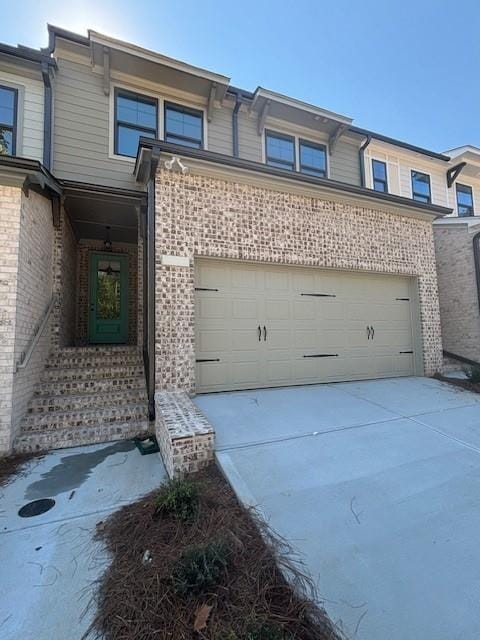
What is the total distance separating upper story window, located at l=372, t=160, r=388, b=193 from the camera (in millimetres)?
8734

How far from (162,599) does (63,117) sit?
24.0 ft

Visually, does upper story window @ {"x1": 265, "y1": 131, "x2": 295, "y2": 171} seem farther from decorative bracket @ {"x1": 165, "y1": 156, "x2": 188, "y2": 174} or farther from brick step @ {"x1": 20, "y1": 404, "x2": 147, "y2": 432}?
brick step @ {"x1": 20, "y1": 404, "x2": 147, "y2": 432}

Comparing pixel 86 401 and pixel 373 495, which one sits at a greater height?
pixel 86 401

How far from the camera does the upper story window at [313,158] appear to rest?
7793 mm

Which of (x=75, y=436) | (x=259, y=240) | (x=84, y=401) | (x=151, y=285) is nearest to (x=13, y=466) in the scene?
(x=75, y=436)

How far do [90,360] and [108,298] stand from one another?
2824 millimetres

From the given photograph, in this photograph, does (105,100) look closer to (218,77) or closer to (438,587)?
(218,77)

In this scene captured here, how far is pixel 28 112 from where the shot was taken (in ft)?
18.6

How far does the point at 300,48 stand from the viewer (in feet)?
28.6

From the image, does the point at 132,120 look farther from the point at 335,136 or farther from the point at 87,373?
the point at 87,373

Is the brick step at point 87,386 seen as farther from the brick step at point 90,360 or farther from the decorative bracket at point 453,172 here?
the decorative bracket at point 453,172

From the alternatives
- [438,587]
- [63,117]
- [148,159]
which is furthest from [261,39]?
[438,587]

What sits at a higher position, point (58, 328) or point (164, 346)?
point (58, 328)

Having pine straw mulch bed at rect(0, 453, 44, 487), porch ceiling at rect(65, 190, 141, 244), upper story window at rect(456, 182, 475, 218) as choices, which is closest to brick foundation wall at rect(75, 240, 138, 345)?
porch ceiling at rect(65, 190, 141, 244)
